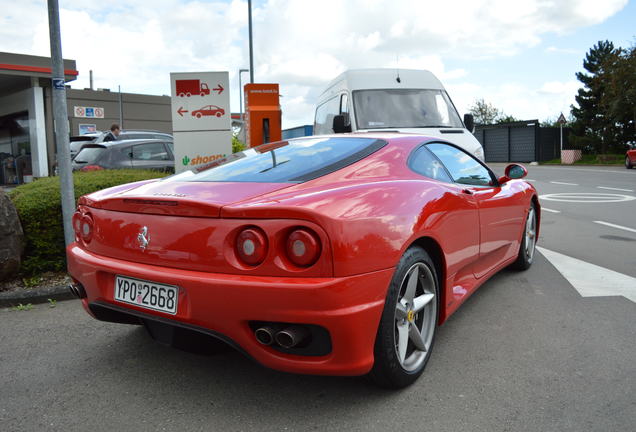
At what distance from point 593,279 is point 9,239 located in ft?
16.2

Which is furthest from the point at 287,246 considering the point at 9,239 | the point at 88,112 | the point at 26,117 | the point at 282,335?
the point at 88,112

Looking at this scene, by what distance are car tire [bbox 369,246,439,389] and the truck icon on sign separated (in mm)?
6103

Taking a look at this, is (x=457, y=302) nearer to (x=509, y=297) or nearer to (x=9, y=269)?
(x=509, y=297)

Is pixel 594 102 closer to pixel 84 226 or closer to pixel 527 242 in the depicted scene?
pixel 527 242

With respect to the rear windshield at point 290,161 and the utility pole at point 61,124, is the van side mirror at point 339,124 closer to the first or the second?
the utility pole at point 61,124

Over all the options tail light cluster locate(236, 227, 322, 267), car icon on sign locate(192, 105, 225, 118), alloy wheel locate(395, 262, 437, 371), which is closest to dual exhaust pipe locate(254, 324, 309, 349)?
tail light cluster locate(236, 227, 322, 267)

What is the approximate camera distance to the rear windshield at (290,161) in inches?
114

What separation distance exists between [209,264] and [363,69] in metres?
7.87

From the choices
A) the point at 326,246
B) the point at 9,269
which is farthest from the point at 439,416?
the point at 9,269

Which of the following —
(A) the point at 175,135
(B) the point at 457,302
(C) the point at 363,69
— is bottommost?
(B) the point at 457,302

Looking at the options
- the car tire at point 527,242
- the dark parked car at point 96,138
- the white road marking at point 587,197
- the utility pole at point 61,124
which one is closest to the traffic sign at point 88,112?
the dark parked car at point 96,138

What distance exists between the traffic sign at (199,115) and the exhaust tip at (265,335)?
6.20 meters

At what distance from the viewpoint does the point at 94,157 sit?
9.81m

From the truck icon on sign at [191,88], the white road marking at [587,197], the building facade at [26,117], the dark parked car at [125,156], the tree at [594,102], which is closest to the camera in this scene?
the truck icon on sign at [191,88]
